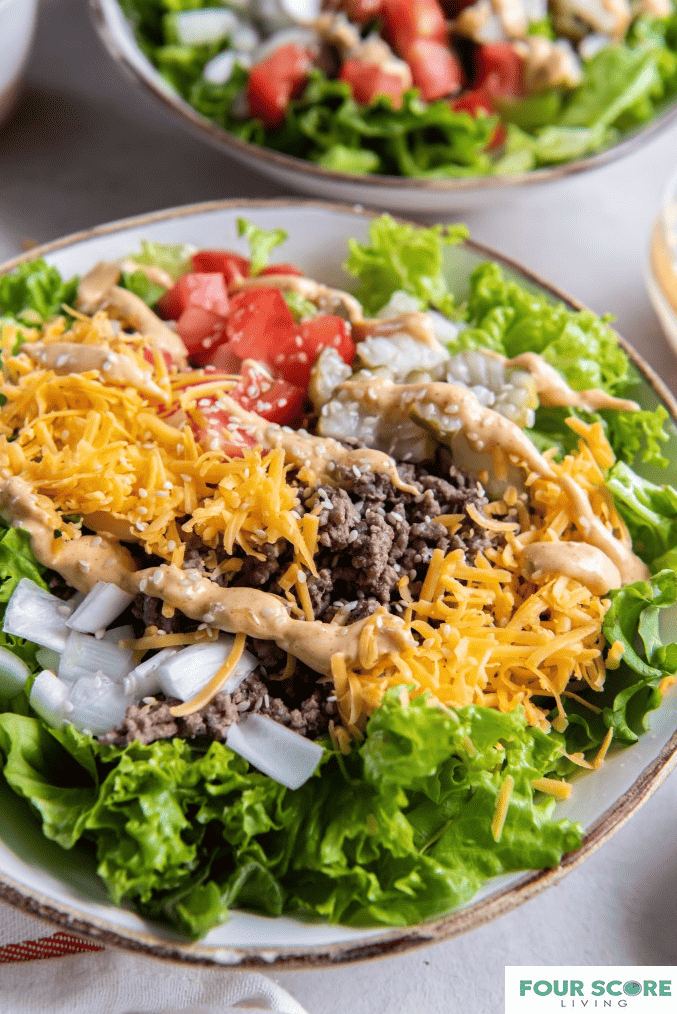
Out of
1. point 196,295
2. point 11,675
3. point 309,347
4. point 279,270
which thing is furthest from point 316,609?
point 279,270

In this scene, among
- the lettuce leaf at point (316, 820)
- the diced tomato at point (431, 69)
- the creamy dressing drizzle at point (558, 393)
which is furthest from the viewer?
the diced tomato at point (431, 69)

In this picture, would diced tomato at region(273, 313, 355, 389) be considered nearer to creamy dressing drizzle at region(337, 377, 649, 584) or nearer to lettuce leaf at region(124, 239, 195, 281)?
creamy dressing drizzle at region(337, 377, 649, 584)

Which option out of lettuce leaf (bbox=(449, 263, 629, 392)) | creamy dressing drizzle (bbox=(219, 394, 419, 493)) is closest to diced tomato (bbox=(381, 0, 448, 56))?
lettuce leaf (bbox=(449, 263, 629, 392))

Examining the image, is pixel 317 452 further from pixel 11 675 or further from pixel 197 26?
pixel 197 26

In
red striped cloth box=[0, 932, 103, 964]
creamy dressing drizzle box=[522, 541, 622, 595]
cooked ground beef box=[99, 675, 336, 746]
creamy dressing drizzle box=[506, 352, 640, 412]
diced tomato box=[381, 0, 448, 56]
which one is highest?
diced tomato box=[381, 0, 448, 56]

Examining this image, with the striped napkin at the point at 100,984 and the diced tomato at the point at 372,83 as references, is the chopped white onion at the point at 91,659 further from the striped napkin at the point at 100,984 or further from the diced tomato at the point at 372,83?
the diced tomato at the point at 372,83

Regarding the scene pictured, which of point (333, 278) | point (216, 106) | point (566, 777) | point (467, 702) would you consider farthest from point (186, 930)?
point (216, 106)

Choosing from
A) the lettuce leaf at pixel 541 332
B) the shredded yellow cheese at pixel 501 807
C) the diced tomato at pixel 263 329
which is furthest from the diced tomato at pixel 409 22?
the shredded yellow cheese at pixel 501 807
